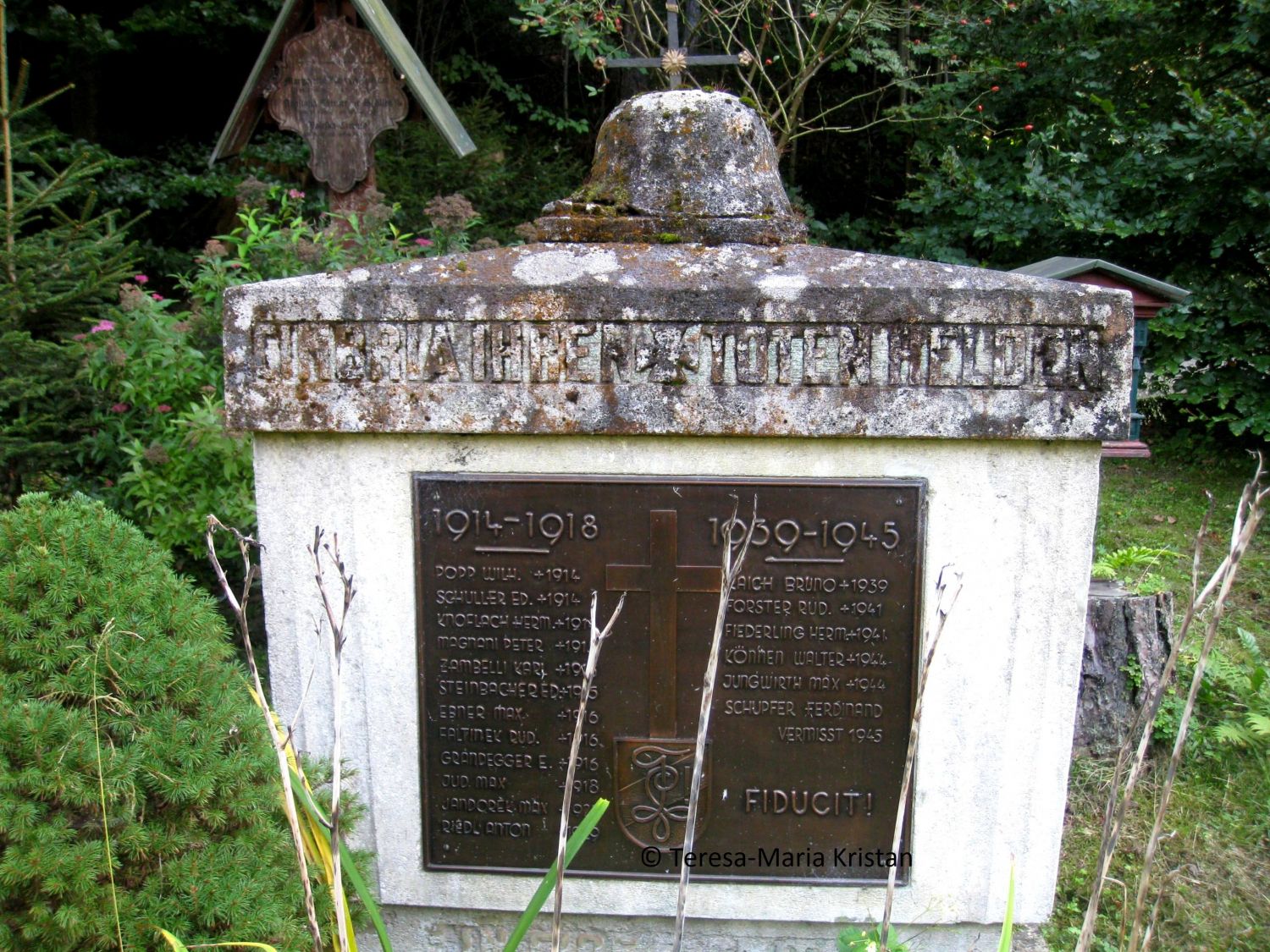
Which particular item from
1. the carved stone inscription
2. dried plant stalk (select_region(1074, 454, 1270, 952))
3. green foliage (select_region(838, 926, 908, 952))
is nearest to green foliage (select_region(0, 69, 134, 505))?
the carved stone inscription

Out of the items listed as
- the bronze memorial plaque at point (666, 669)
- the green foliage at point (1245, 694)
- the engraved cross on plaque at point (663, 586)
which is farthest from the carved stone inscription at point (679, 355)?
the green foliage at point (1245, 694)

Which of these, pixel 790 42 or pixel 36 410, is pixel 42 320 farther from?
pixel 790 42

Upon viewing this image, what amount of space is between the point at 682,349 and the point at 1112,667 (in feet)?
7.13

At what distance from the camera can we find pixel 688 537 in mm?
2305

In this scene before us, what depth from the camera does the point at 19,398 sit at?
380cm

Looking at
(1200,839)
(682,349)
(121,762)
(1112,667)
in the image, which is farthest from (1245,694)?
(121,762)

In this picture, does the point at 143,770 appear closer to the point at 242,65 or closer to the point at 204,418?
the point at 204,418

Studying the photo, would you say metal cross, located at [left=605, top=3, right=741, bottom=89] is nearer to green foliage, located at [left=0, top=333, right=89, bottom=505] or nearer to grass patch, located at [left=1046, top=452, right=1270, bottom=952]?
grass patch, located at [left=1046, top=452, right=1270, bottom=952]

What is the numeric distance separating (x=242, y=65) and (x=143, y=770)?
9420mm

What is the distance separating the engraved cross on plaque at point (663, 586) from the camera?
230 cm

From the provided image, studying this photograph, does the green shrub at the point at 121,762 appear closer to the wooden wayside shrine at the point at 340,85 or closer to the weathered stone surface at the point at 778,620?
the weathered stone surface at the point at 778,620

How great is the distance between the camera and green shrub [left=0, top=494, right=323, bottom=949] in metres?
1.55

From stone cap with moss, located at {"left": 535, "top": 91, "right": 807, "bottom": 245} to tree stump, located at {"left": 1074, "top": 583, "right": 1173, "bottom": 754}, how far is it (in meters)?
1.88

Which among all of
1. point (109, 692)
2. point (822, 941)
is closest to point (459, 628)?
point (109, 692)
